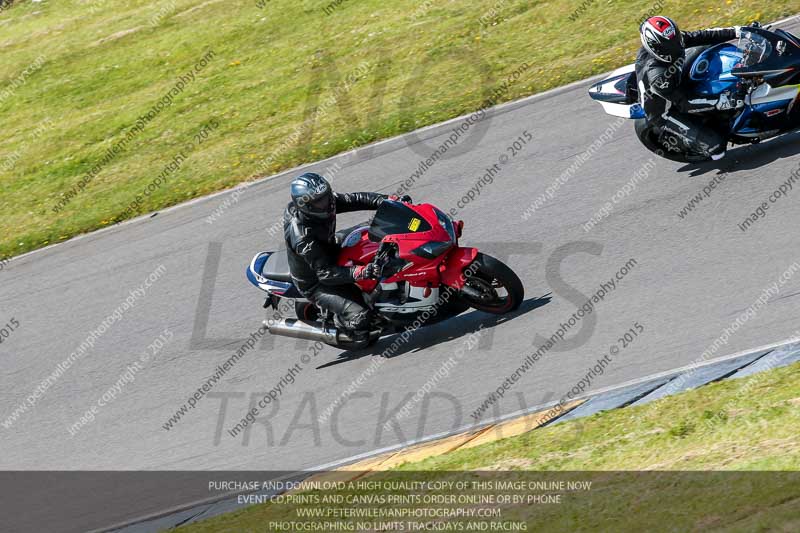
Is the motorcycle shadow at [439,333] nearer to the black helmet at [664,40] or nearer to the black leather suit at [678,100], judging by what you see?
the black leather suit at [678,100]

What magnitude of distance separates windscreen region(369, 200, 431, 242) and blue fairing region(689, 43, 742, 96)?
374cm

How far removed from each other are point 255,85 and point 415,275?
1176cm

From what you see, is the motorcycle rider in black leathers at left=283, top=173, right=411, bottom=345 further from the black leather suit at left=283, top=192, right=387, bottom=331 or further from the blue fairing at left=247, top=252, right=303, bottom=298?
the blue fairing at left=247, top=252, right=303, bottom=298

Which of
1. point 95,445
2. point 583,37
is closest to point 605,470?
point 95,445

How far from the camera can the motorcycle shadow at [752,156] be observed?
430 inches

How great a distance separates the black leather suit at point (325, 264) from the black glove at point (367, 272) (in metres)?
0.06

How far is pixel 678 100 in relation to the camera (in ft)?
34.7

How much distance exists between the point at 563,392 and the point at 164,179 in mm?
10450

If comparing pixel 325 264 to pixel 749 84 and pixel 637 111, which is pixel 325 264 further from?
pixel 749 84

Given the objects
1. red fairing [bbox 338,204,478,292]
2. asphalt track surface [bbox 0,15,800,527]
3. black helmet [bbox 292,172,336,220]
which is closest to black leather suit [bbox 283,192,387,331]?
black helmet [bbox 292,172,336,220]

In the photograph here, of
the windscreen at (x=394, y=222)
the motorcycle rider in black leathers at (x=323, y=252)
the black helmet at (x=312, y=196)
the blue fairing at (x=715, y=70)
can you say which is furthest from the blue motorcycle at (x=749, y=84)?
the black helmet at (x=312, y=196)

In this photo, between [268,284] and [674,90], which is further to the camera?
[674,90]

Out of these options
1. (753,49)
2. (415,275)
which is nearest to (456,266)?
(415,275)

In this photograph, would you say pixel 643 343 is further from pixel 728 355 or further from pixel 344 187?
pixel 344 187
